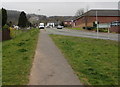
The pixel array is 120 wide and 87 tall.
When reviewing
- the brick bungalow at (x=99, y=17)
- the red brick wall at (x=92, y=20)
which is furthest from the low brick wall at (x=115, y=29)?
the red brick wall at (x=92, y=20)

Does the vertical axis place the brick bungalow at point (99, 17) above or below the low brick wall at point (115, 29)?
above

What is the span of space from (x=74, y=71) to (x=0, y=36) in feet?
63.9

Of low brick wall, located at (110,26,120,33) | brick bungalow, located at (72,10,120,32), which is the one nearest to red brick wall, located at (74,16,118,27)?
brick bungalow, located at (72,10,120,32)

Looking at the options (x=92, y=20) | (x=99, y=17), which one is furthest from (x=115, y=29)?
(x=99, y=17)

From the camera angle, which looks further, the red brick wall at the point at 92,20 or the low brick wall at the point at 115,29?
the red brick wall at the point at 92,20

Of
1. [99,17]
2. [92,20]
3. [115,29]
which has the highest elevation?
[99,17]

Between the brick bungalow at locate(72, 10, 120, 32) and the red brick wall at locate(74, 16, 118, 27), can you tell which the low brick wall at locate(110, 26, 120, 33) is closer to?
the brick bungalow at locate(72, 10, 120, 32)

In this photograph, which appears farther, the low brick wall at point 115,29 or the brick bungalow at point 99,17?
the brick bungalow at point 99,17

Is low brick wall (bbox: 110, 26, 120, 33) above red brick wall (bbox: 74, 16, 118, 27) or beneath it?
beneath

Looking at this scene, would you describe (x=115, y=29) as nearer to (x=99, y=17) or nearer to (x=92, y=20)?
(x=92, y=20)

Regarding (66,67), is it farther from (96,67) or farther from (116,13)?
(116,13)

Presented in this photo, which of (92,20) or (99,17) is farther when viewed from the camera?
(99,17)

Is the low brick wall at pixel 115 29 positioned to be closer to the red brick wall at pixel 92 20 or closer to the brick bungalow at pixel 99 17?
the brick bungalow at pixel 99 17

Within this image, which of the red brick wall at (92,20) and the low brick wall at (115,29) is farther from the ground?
the red brick wall at (92,20)
